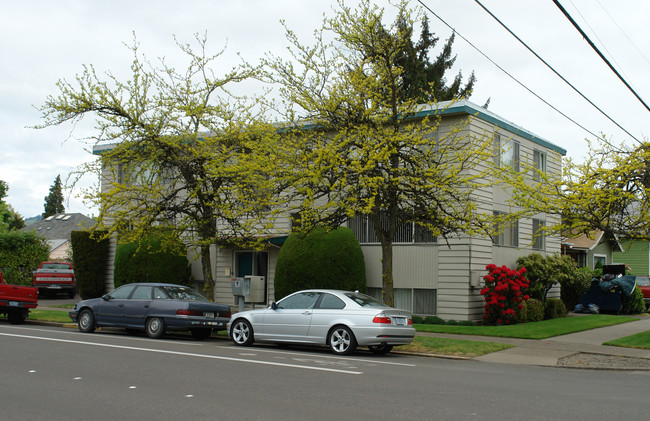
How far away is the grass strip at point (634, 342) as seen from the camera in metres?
15.1

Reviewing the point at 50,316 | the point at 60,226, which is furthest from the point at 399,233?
the point at 60,226

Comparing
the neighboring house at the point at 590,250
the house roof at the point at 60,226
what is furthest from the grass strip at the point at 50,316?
the house roof at the point at 60,226

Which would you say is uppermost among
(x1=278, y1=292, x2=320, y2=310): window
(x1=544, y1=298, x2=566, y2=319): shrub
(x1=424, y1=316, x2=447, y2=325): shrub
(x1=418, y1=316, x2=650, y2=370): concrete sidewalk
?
(x1=278, y1=292, x2=320, y2=310): window

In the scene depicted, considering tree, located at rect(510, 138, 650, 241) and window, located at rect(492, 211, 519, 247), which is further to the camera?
window, located at rect(492, 211, 519, 247)

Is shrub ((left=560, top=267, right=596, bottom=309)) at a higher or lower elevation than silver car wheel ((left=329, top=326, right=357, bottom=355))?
higher

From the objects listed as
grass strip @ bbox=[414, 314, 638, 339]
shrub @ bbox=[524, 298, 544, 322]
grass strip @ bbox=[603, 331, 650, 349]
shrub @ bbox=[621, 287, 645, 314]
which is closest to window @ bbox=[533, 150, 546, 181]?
shrub @ bbox=[524, 298, 544, 322]

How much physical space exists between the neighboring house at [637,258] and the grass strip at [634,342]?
88.8 ft

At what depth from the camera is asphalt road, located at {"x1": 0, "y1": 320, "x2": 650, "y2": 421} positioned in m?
7.20

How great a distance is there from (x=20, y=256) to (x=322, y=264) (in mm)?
21227

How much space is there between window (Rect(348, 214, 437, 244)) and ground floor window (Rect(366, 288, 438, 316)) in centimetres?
163

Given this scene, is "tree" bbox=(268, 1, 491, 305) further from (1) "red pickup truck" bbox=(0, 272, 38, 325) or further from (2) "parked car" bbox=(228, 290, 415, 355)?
(1) "red pickup truck" bbox=(0, 272, 38, 325)

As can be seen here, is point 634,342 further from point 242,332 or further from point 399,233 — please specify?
point 242,332

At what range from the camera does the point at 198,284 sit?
26109 millimetres

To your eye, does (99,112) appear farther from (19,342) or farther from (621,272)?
(621,272)
